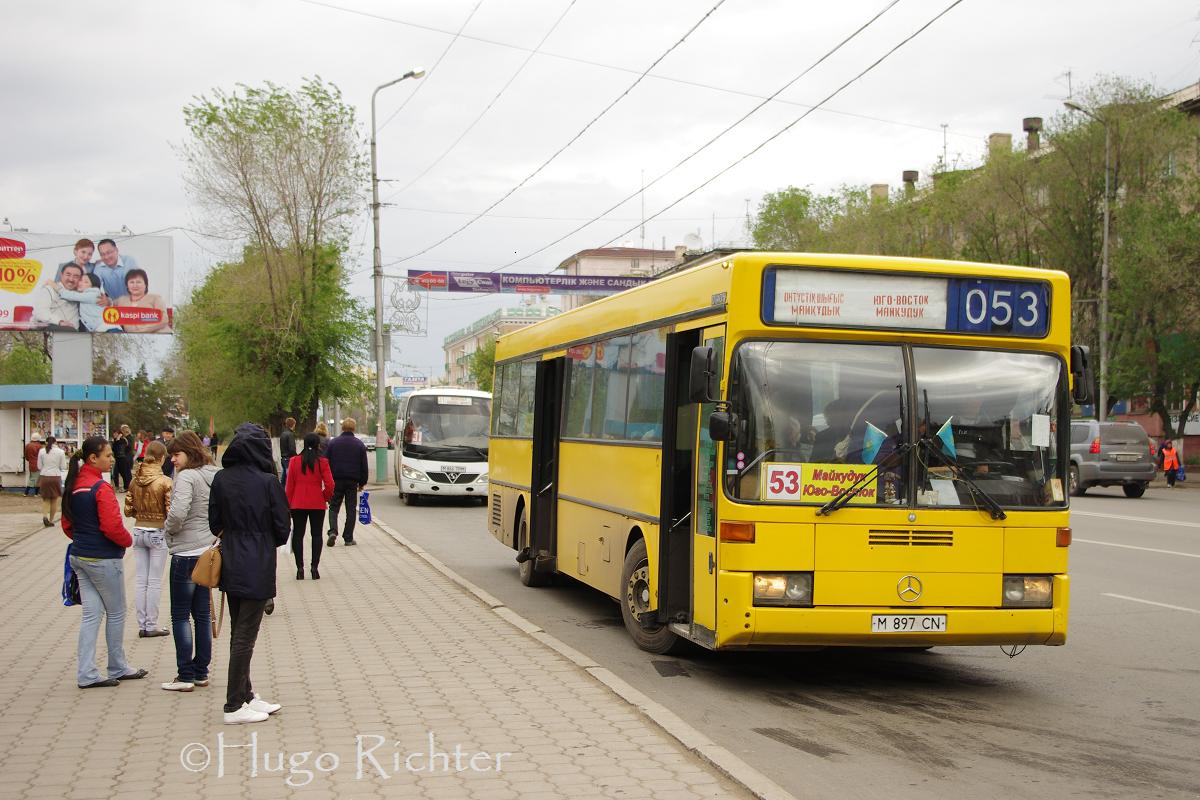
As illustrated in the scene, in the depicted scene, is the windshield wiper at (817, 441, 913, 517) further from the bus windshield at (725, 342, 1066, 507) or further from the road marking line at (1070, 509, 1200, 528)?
the road marking line at (1070, 509, 1200, 528)

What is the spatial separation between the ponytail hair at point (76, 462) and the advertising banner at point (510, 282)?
3478 centimetres

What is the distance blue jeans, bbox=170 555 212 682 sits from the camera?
26.7ft

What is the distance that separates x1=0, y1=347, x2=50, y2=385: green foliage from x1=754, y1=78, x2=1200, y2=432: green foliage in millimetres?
56726

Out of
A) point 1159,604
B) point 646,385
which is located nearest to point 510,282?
point 1159,604

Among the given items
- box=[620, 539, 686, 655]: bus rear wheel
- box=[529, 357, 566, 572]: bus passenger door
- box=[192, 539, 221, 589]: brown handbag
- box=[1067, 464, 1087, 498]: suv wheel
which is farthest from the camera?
box=[1067, 464, 1087, 498]: suv wheel

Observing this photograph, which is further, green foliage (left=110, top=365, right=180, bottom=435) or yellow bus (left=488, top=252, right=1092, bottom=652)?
green foliage (left=110, top=365, right=180, bottom=435)

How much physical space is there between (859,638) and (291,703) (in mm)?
3567

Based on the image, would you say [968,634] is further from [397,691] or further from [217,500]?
[217,500]

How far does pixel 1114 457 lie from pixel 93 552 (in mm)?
28333

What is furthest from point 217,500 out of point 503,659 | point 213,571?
point 503,659

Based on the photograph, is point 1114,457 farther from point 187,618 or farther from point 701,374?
point 187,618

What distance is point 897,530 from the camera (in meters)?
8.07

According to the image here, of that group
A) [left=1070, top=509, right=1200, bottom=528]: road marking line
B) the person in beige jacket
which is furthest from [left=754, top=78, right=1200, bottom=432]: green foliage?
the person in beige jacket

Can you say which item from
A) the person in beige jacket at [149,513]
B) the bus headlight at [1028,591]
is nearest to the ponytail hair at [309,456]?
the person in beige jacket at [149,513]
